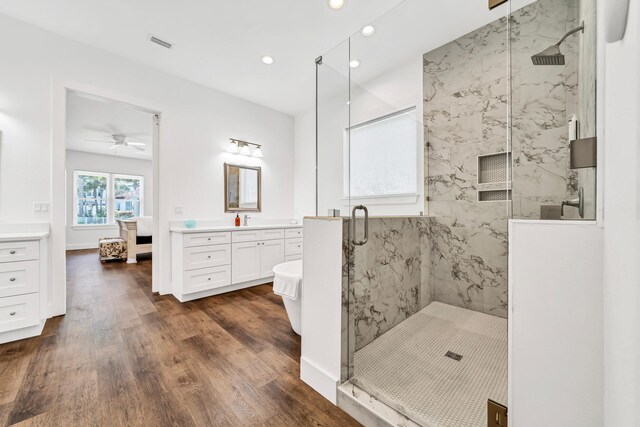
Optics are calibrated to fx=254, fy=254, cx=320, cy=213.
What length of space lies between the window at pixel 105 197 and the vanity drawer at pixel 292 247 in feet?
21.3

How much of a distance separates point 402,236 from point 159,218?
9.87 feet

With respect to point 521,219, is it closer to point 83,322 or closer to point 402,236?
point 402,236

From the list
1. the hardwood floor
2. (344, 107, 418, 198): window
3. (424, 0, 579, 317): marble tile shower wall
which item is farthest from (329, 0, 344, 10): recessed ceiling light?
the hardwood floor

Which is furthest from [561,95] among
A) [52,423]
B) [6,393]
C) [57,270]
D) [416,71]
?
[57,270]

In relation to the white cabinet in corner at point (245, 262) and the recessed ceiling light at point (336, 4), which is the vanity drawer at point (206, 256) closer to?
the white cabinet in corner at point (245, 262)

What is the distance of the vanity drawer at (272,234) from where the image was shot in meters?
3.71

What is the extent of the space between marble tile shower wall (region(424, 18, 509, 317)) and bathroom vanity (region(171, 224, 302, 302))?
2.23 m

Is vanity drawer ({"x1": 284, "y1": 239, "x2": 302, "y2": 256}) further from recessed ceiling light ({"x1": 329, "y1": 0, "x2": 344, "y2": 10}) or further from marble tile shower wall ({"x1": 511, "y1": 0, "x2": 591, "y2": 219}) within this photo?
marble tile shower wall ({"x1": 511, "y1": 0, "x2": 591, "y2": 219})

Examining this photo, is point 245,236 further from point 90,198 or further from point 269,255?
point 90,198

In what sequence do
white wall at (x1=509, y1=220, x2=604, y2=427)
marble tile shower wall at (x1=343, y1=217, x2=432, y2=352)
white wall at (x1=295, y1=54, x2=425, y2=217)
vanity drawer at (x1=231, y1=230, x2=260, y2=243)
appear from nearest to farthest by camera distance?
white wall at (x1=509, y1=220, x2=604, y2=427) < marble tile shower wall at (x1=343, y1=217, x2=432, y2=352) < white wall at (x1=295, y1=54, x2=425, y2=217) < vanity drawer at (x1=231, y1=230, x2=260, y2=243)

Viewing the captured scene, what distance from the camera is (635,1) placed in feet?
1.22

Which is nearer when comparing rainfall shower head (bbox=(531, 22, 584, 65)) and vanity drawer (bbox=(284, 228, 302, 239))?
rainfall shower head (bbox=(531, 22, 584, 65))

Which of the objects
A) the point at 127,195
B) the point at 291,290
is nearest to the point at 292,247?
the point at 291,290

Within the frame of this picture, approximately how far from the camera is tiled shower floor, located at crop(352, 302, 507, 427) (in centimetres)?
133
